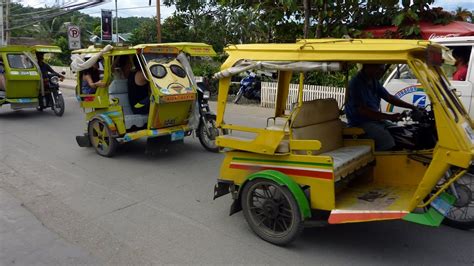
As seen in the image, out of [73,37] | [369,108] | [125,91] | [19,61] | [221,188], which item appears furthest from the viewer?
[73,37]

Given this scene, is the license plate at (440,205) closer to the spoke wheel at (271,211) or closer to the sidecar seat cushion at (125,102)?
the spoke wheel at (271,211)

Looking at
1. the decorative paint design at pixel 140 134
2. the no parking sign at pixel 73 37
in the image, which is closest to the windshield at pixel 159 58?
the decorative paint design at pixel 140 134

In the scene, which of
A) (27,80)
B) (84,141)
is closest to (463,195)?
(84,141)

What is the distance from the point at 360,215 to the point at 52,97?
33.0 feet

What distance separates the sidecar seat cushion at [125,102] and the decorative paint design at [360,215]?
14.2 feet

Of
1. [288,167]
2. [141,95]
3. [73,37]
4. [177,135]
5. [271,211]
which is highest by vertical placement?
[73,37]

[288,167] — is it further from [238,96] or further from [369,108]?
[238,96]

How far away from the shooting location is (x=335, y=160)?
3.79 metres

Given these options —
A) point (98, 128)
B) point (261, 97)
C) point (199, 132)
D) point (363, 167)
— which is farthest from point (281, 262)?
point (261, 97)

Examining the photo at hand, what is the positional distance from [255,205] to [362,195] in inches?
42.6

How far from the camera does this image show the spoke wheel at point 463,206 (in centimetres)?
377

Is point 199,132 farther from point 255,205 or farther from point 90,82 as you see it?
point 255,205

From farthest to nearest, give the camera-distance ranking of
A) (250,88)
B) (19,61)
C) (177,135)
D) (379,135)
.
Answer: (250,88), (19,61), (177,135), (379,135)

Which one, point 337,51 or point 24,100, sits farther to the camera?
point 24,100
